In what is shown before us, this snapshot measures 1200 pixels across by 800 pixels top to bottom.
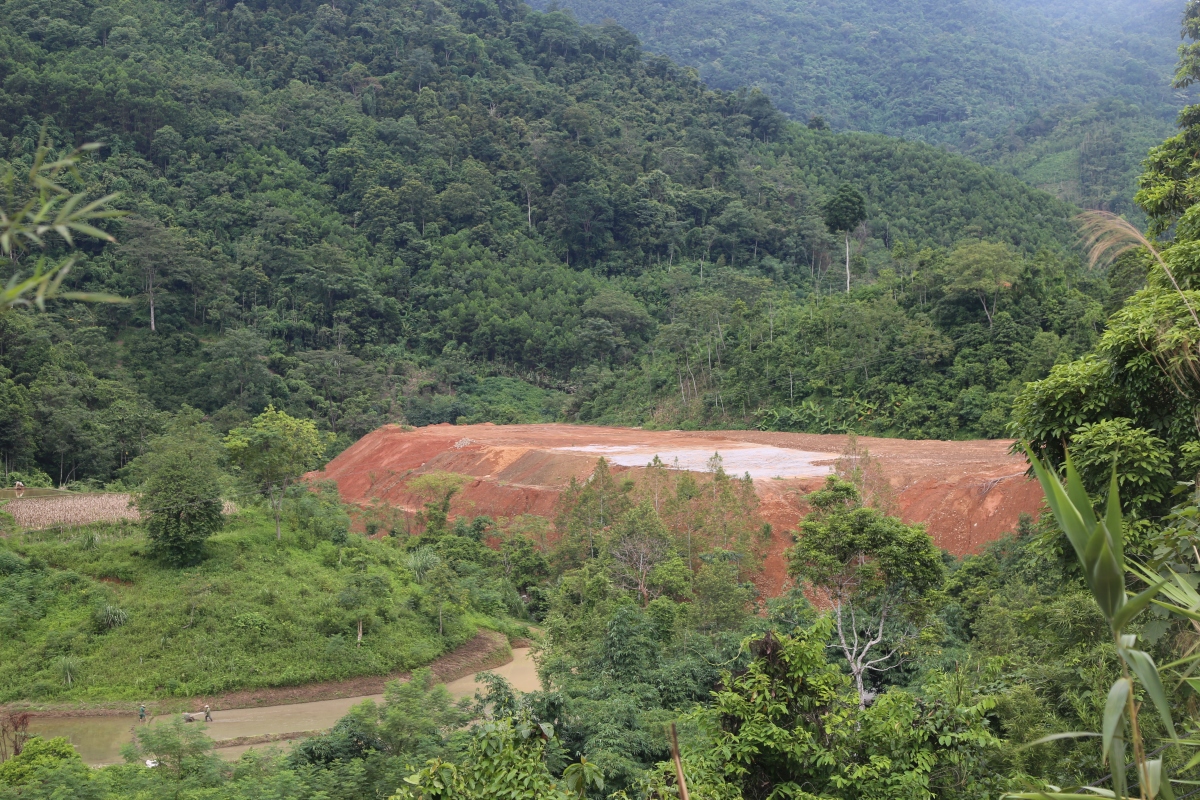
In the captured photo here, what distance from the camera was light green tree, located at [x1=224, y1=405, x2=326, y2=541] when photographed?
824 inches

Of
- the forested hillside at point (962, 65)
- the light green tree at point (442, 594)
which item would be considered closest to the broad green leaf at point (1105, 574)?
the light green tree at point (442, 594)

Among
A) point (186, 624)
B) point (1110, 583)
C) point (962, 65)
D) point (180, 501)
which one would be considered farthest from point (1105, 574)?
point (962, 65)

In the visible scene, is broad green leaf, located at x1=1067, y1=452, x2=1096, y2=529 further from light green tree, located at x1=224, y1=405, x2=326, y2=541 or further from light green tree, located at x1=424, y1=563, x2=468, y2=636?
light green tree, located at x1=224, y1=405, x2=326, y2=541

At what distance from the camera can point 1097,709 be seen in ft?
22.5

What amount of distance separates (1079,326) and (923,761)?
2764 centimetres

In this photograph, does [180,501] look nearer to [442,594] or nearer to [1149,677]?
[442,594]

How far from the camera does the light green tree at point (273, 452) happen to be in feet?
68.6

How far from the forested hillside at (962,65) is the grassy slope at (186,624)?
217 ft

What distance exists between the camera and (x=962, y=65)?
11531cm

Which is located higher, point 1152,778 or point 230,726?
point 1152,778

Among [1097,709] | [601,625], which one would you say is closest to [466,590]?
[601,625]

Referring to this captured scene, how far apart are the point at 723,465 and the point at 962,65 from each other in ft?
356

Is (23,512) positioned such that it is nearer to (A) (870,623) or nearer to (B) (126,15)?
(A) (870,623)

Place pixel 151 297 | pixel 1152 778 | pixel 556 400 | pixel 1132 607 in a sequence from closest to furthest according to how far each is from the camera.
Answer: pixel 1132 607
pixel 1152 778
pixel 151 297
pixel 556 400
